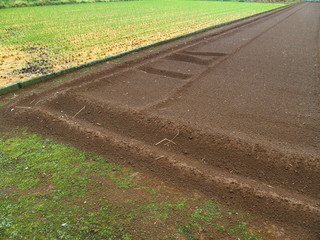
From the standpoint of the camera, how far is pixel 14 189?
9.97ft

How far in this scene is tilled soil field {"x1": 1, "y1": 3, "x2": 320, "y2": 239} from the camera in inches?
123

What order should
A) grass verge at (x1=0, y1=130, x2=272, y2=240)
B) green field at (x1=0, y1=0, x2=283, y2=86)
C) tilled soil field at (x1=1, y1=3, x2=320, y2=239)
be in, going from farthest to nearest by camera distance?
green field at (x1=0, y1=0, x2=283, y2=86) < tilled soil field at (x1=1, y1=3, x2=320, y2=239) < grass verge at (x1=0, y1=130, x2=272, y2=240)

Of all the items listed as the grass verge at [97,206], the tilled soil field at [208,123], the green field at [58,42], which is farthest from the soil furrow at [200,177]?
the green field at [58,42]

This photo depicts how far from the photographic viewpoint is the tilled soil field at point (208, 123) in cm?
312

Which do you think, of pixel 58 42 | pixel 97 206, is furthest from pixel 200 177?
pixel 58 42

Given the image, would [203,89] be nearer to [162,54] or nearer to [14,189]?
[162,54]

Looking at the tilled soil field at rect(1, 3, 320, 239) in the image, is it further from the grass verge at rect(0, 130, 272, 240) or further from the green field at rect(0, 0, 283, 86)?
the green field at rect(0, 0, 283, 86)

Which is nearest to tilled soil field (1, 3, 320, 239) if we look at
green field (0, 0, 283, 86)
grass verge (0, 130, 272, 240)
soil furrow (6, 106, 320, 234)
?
soil furrow (6, 106, 320, 234)

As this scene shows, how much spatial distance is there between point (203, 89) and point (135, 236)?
4212mm

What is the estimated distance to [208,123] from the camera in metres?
4.42

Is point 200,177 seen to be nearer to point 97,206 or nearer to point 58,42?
point 97,206

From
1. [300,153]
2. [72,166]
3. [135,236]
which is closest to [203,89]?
[300,153]

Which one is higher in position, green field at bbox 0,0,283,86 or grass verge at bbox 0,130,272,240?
green field at bbox 0,0,283,86

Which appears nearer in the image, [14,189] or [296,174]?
[14,189]
